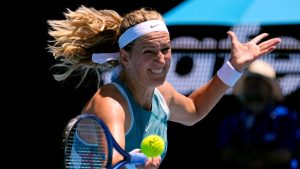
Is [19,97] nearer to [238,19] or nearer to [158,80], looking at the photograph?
[238,19]

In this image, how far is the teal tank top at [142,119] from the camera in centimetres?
508

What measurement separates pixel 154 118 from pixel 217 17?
73.2 inches

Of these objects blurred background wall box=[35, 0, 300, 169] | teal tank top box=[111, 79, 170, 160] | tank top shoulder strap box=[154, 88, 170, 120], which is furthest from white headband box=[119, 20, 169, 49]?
blurred background wall box=[35, 0, 300, 169]

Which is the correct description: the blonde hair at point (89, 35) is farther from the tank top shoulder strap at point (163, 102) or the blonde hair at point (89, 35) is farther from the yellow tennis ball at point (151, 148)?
the yellow tennis ball at point (151, 148)

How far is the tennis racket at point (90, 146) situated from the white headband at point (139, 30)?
0.52 meters

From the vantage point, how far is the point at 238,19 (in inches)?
275

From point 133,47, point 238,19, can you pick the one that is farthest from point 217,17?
point 133,47

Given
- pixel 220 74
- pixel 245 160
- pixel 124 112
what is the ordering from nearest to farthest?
pixel 124 112 < pixel 220 74 < pixel 245 160

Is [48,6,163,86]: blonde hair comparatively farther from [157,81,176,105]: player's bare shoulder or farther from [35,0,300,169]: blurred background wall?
[35,0,300,169]: blurred background wall

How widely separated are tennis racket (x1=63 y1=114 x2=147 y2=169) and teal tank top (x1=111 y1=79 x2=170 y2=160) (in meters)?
0.28

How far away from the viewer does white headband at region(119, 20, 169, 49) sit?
5086mm

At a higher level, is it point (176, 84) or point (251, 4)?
point (251, 4)

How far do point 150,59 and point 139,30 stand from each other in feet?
0.62

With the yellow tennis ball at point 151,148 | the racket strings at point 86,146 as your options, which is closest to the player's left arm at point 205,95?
the racket strings at point 86,146
